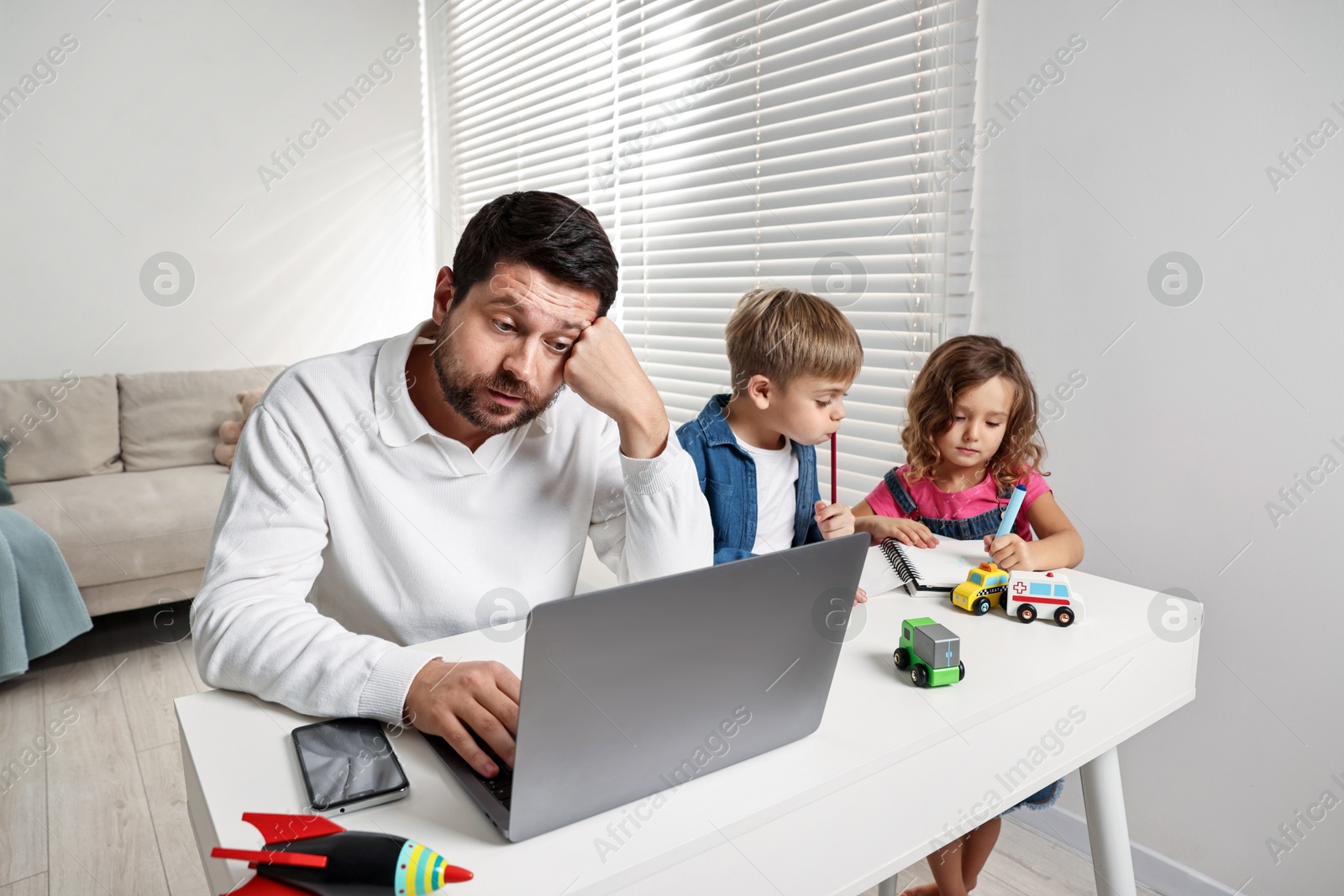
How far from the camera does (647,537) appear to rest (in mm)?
1092

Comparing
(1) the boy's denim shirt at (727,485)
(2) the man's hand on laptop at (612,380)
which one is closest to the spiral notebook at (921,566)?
(1) the boy's denim shirt at (727,485)

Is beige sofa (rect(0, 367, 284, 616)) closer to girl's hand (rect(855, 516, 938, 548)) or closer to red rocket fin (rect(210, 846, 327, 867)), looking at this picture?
girl's hand (rect(855, 516, 938, 548))

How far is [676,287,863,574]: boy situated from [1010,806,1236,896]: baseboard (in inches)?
33.5

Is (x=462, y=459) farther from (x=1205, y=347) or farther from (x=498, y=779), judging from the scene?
(x=1205, y=347)

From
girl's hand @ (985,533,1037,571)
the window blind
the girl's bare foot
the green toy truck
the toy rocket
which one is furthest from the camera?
the window blind

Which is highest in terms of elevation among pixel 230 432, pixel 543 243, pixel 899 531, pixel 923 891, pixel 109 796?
pixel 543 243

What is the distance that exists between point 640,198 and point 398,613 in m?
1.96

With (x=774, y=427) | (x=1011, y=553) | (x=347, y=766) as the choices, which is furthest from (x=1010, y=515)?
(x=347, y=766)

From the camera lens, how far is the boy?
1378 mm

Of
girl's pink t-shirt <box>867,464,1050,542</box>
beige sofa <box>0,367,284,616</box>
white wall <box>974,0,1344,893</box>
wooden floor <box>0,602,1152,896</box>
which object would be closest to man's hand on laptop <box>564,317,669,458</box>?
girl's pink t-shirt <box>867,464,1050,542</box>

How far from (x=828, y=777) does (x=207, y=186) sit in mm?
3821

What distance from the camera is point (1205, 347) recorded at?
147 cm

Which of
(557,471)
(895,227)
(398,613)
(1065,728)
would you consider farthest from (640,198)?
(1065,728)

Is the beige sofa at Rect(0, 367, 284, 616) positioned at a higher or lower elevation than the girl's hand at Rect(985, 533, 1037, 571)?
lower
